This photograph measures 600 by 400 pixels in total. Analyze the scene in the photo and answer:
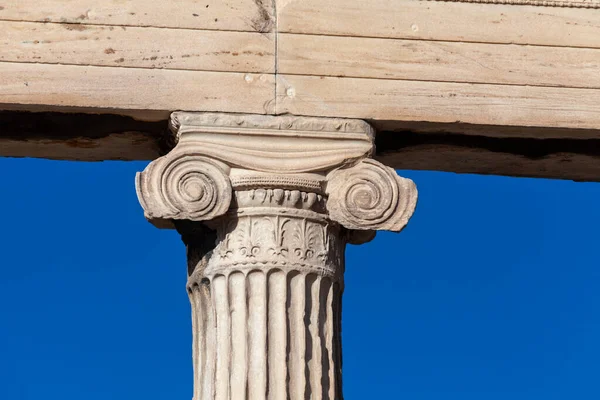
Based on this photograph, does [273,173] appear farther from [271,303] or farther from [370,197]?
[271,303]

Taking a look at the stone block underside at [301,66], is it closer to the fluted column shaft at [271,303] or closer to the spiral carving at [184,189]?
the spiral carving at [184,189]

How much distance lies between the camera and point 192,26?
53.2ft

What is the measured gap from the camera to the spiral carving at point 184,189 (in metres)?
15.7

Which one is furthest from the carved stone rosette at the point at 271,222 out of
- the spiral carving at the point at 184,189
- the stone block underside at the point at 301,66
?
the stone block underside at the point at 301,66

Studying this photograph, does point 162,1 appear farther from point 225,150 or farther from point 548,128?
point 548,128

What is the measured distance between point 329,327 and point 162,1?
135 inches

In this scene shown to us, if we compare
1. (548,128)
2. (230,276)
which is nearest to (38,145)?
(230,276)

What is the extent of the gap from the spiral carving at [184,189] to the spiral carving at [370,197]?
102 centimetres

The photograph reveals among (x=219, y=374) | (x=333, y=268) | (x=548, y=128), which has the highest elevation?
(x=548, y=128)

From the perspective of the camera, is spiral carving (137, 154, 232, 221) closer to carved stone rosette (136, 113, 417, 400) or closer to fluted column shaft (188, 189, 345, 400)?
carved stone rosette (136, 113, 417, 400)

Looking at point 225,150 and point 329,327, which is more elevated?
point 225,150

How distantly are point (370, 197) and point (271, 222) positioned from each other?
3.11 ft

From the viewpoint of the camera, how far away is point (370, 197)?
15984 millimetres

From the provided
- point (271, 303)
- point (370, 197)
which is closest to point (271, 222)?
point (271, 303)
